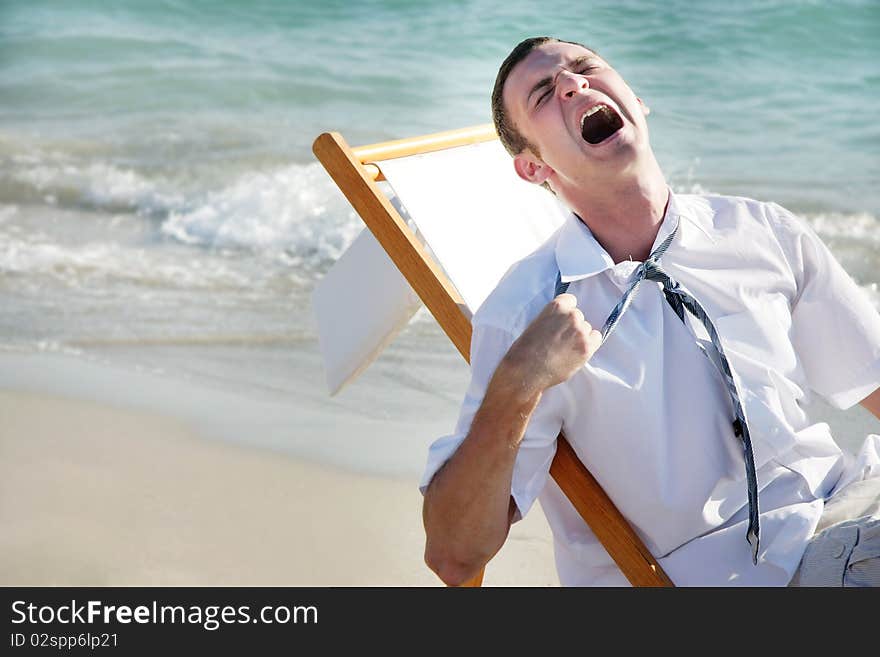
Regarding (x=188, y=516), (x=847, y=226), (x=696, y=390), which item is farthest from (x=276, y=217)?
(x=696, y=390)

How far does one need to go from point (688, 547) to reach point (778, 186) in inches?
202

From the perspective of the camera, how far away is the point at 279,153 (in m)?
7.38

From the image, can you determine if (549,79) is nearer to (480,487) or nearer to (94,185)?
(480,487)

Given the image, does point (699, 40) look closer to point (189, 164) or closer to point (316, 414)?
point (189, 164)

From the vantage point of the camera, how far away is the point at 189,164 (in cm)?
744

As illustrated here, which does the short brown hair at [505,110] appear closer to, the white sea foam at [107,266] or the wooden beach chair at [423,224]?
the wooden beach chair at [423,224]

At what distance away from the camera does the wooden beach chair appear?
2262 millimetres

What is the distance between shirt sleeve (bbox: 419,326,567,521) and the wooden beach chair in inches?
11.4

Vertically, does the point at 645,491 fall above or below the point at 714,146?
above

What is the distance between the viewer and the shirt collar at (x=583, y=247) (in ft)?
6.40

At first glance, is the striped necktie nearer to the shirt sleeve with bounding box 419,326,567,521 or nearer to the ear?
the shirt sleeve with bounding box 419,326,567,521

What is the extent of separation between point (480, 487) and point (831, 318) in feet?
2.50
